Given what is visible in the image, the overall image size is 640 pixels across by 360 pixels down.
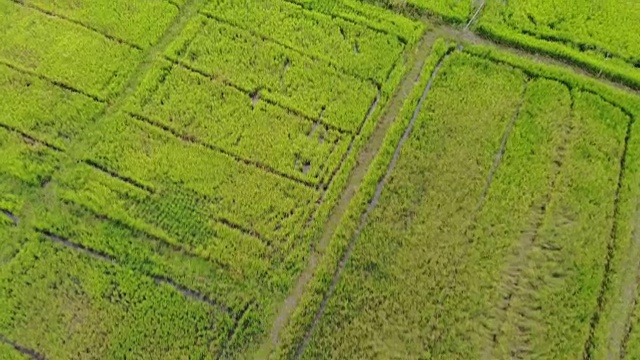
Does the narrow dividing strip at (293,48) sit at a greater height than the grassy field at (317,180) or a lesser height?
greater

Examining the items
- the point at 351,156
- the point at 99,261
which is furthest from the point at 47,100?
the point at 351,156

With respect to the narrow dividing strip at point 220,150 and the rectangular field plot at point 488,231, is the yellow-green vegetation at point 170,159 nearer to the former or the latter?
the narrow dividing strip at point 220,150

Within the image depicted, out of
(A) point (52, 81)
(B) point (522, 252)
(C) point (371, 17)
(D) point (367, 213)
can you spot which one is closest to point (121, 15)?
(A) point (52, 81)

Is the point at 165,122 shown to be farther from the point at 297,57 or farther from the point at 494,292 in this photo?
the point at 494,292

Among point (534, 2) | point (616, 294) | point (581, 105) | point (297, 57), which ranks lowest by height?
point (616, 294)

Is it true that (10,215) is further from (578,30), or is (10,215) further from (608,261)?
(578,30)

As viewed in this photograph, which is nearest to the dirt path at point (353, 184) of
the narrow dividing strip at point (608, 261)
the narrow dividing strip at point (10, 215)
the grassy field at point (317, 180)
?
the grassy field at point (317, 180)
